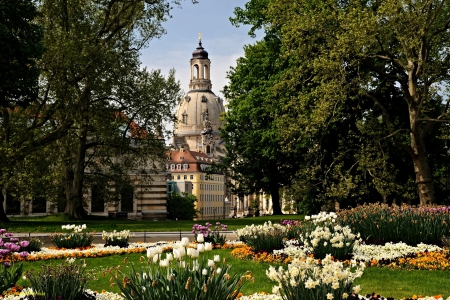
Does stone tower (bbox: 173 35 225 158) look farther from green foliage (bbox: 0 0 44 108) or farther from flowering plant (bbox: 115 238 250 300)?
flowering plant (bbox: 115 238 250 300)

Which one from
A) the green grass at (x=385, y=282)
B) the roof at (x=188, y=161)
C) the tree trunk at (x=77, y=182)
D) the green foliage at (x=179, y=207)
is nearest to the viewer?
the green grass at (x=385, y=282)

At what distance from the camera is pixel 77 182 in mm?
38594

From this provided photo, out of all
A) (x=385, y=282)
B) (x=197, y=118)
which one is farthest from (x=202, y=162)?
(x=385, y=282)

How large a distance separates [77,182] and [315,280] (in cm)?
3326

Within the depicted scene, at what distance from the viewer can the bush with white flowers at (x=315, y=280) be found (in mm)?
7121

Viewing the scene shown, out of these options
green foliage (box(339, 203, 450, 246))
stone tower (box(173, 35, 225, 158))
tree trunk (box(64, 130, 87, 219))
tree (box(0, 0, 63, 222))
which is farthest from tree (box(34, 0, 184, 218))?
stone tower (box(173, 35, 225, 158))

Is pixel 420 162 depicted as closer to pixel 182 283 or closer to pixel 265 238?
pixel 265 238

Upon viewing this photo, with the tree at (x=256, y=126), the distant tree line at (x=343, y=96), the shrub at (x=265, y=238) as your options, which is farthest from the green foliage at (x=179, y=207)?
the shrub at (x=265, y=238)

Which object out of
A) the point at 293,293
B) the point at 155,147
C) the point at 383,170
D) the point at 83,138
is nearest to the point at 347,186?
the point at 383,170

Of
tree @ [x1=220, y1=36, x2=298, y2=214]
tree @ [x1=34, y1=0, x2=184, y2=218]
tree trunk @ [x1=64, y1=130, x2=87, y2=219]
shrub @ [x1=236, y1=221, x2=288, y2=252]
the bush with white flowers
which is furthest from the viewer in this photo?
tree @ [x1=220, y1=36, x2=298, y2=214]

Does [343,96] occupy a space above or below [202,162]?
below

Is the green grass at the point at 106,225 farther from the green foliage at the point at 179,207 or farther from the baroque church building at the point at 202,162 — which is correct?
the green foliage at the point at 179,207

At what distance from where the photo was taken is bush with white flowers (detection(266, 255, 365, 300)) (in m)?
7.12

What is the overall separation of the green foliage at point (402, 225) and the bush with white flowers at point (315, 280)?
8079mm
